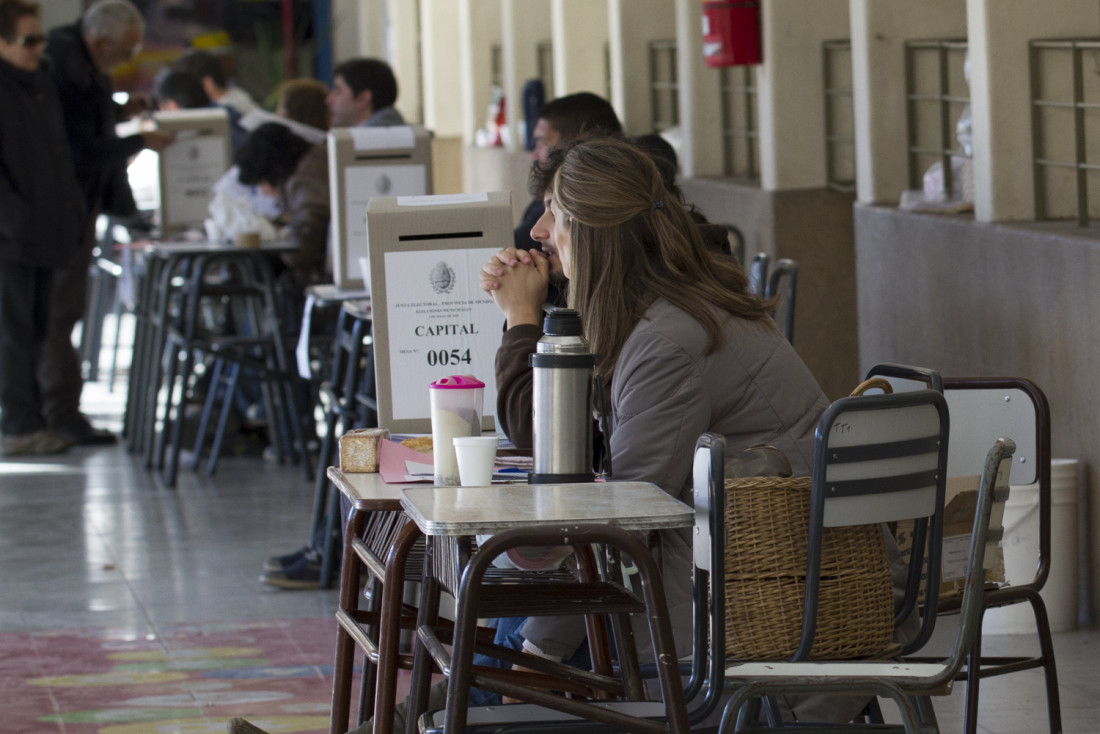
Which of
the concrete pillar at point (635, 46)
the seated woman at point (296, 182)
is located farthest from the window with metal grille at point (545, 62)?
the seated woman at point (296, 182)

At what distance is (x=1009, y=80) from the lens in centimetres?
470

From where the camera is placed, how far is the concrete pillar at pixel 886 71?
560 cm

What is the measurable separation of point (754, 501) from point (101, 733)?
191 centimetres

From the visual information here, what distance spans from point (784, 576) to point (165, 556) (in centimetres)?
354

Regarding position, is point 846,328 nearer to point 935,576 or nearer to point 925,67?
point 925,67

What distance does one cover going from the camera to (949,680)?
2.21 metres

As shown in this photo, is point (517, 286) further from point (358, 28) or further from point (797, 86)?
point (358, 28)

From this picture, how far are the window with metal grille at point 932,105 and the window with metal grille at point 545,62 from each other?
508cm

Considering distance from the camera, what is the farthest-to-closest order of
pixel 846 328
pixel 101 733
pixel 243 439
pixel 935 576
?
1. pixel 243 439
2. pixel 846 328
3. pixel 101 733
4. pixel 935 576

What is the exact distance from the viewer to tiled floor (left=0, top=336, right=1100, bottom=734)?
149 inches

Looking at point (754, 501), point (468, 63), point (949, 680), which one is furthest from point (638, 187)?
point (468, 63)

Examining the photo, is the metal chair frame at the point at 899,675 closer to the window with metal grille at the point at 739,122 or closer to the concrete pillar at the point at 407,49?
the window with metal grille at the point at 739,122

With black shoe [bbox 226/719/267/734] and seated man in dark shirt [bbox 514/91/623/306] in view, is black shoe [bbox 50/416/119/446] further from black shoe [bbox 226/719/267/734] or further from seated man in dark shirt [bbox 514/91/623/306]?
black shoe [bbox 226/719/267/734]

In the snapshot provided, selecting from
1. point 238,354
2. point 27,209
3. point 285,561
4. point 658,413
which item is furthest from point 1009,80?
point 27,209
